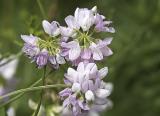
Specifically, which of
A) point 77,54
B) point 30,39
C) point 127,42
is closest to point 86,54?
point 77,54

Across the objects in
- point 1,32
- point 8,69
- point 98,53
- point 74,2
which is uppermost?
point 74,2

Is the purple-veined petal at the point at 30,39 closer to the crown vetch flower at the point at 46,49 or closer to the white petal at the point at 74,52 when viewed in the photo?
the crown vetch flower at the point at 46,49

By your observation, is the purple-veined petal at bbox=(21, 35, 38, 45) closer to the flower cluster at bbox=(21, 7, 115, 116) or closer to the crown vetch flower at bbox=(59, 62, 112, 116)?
the flower cluster at bbox=(21, 7, 115, 116)

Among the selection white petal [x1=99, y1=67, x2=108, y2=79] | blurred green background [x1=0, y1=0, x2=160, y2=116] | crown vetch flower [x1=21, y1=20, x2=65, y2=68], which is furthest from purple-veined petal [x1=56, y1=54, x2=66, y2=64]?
blurred green background [x1=0, y1=0, x2=160, y2=116]

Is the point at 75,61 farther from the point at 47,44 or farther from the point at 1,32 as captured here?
the point at 1,32

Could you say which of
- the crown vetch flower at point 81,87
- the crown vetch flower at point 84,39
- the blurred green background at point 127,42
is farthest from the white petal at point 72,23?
the blurred green background at point 127,42

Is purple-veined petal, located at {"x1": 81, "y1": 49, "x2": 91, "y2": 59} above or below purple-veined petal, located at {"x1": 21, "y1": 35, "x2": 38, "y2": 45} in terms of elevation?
below

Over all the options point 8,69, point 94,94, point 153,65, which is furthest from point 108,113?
point 94,94

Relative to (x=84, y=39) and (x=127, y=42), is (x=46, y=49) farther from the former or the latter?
(x=127, y=42)
